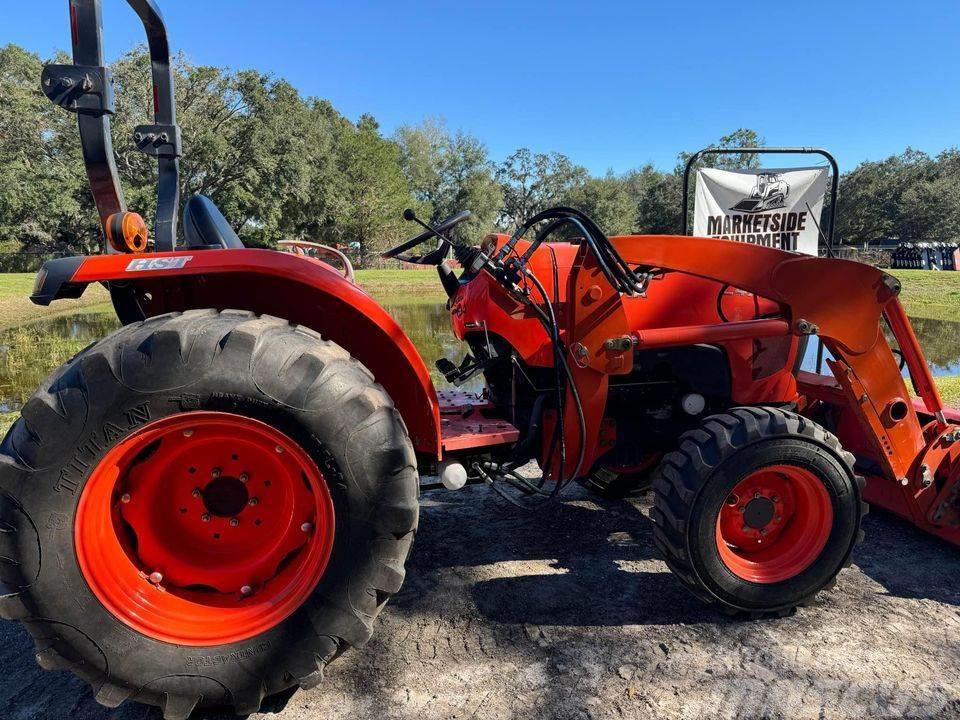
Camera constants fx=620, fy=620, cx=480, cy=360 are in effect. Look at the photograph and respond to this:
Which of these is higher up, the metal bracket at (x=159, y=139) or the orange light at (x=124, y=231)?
the metal bracket at (x=159, y=139)

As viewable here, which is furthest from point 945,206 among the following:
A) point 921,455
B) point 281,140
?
point 921,455

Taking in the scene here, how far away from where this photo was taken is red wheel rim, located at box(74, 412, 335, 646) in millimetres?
1885

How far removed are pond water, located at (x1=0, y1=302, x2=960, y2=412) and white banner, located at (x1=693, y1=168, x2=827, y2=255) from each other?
2294 millimetres

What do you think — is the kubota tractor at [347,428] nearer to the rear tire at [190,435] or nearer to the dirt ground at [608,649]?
the rear tire at [190,435]

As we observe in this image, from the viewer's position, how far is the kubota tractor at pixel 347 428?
1807mm

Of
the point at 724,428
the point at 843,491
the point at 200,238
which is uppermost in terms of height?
the point at 200,238

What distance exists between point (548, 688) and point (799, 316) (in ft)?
5.76

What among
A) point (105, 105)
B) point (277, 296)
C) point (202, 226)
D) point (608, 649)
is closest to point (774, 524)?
point (608, 649)

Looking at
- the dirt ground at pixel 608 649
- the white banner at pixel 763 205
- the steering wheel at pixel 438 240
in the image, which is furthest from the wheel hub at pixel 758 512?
the white banner at pixel 763 205

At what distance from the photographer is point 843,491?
2.47 m

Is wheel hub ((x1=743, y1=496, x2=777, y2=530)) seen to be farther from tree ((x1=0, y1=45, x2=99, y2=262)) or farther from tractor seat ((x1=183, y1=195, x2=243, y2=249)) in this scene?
tree ((x1=0, y1=45, x2=99, y2=262))

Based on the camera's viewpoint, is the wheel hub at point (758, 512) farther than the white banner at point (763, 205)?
No

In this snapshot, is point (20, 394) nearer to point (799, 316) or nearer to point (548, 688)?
point (548, 688)

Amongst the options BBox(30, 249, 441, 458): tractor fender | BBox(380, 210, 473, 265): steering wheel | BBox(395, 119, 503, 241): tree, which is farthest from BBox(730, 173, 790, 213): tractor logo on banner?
BBox(395, 119, 503, 241): tree
